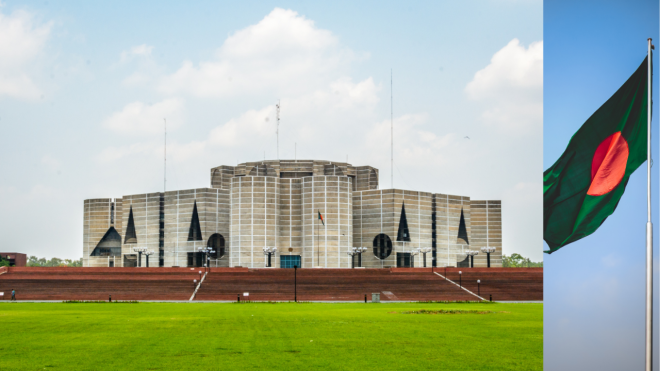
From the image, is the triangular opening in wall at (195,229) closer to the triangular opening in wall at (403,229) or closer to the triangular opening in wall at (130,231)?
the triangular opening in wall at (130,231)

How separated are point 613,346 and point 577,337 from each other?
49 cm

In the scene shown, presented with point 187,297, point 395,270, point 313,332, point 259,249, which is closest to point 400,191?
point 259,249

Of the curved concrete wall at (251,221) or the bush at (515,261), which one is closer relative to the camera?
the curved concrete wall at (251,221)

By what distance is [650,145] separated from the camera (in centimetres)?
924

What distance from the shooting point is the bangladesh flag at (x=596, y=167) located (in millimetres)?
9258

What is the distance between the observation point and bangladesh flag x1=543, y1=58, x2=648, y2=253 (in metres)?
9.26

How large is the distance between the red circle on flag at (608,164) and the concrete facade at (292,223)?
3058 inches

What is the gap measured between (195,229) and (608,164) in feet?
280

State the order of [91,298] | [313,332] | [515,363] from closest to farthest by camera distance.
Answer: [515,363] → [313,332] → [91,298]

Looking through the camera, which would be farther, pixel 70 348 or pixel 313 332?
pixel 313 332

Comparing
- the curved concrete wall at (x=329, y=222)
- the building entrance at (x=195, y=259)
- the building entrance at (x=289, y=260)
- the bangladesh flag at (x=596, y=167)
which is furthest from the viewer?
the building entrance at (x=195, y=259)

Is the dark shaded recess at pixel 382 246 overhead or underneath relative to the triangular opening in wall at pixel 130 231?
underneath

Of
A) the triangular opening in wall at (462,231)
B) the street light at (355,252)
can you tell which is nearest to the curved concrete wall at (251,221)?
the street light at (355,252)

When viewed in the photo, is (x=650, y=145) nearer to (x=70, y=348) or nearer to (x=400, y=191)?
(x=70, y=348)
